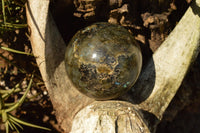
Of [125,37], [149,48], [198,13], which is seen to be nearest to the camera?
[125,37]

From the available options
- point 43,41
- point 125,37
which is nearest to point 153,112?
point 125,37

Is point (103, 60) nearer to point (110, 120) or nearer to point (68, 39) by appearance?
point (110, 120)

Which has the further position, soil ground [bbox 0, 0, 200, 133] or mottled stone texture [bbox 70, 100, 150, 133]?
soil ground [bbox 0, 0, 200, 133]

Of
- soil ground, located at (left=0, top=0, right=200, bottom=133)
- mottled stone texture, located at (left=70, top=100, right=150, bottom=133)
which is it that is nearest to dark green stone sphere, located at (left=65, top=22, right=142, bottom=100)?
mottled stone texture, located at (left=70, top=100, right=150, bottom=133)

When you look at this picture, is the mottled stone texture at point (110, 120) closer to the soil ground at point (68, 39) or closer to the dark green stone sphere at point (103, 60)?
the dark green stone sphere at point (103, 60)

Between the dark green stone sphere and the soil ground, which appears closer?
the dark green stone sphere

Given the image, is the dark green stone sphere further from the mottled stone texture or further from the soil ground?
the soil ground

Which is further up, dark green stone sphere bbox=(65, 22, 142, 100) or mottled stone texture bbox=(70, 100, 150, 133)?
dark green stone sphere bbox=(65, 22, 142, 100)

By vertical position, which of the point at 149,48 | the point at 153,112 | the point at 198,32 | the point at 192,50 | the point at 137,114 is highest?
the point at 198,32

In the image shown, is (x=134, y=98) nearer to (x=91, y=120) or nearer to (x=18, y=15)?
(x=91, y=120)
